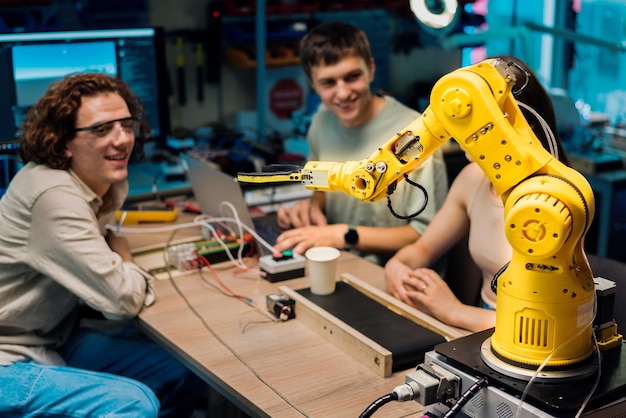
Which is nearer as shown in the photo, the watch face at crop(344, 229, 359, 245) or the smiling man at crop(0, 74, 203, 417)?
the smiling man at crop(0, 74, 203, 417)

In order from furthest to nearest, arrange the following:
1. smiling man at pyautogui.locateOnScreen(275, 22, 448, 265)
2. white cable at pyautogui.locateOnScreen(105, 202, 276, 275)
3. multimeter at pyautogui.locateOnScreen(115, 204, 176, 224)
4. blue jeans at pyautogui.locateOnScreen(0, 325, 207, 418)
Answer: multimeter at pyautogui.locateOnScreen(115, 204, 176, 224)
smiling man at pyautogui.locateOnScreen(275, 22, 448, 265)
white cable at pyautogui.locateOnScreen(105, 202, 276, 275)
blue jeans at pyautogui.locateOnScreen(0, 325, 207, 418)

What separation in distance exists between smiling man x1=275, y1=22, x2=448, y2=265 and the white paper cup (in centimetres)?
33

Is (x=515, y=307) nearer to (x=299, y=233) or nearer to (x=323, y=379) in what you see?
(x=323, y=379)

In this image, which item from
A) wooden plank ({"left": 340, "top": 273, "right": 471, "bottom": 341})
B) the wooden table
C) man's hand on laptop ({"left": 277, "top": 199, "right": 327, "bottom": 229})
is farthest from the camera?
man's hand on laptop ({"left": 277, "top": 199, "right": 327, "bottom": 229})

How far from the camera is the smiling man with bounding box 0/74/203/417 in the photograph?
1.85 m

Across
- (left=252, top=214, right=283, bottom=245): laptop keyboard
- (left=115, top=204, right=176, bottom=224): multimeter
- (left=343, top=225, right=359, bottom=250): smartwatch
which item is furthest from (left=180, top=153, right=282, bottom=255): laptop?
(left=343, top=225, right=359, bottom=250): smartwatch

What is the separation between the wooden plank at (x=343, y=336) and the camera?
1592 millimetres

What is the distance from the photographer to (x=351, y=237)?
233 centimetres

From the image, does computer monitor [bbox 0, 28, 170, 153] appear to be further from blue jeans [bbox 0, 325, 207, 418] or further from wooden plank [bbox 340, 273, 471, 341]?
wooden plank [bbox 340, 273, 471, 341]

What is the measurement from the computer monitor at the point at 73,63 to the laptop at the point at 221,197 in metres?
0.41

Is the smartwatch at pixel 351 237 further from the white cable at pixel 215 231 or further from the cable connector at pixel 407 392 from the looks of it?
the cable connector at pixel 407 392

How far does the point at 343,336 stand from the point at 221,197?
0.80 m

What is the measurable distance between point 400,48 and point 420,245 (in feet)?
6.28

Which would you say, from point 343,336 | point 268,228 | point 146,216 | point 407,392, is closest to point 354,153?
point 268,228
